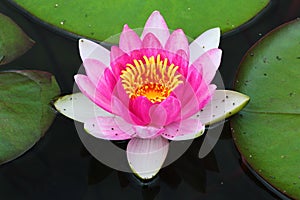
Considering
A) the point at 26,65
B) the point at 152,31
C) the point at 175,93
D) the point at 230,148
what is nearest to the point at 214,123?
the point at 230,148

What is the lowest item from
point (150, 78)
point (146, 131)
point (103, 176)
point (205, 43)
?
point (103, 176)

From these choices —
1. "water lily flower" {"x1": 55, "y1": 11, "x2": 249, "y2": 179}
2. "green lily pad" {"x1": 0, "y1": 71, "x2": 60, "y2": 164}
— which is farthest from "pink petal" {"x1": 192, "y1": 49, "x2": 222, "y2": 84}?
"green lily pad" {"x1": 0, "y1": 71, "x2": 60, "y2": 164}

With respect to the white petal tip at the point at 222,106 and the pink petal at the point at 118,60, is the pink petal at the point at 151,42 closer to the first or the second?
the pink petal at the point at 118,60

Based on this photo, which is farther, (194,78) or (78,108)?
(78,108)

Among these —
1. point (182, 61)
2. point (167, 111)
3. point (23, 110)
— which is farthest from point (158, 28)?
point (23, 110)

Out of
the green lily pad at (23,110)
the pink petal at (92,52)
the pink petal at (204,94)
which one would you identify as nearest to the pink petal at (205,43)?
the pink petal at (204,94)

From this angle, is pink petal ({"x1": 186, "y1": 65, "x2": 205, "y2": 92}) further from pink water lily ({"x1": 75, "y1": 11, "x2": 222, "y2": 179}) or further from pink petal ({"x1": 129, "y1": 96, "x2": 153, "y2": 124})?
pink petal ({"x1": 129, "y1": 96, "x2": 153, "y2": 124})

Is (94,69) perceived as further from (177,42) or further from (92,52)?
(177,42)
